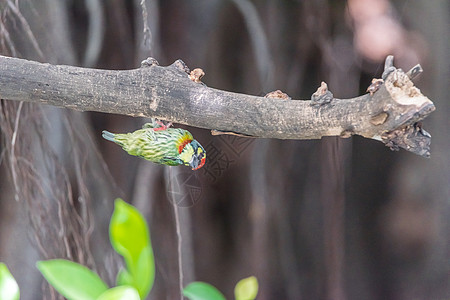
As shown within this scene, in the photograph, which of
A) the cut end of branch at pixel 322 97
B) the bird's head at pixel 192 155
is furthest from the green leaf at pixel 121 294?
the cut end of branch at pixel 322 97

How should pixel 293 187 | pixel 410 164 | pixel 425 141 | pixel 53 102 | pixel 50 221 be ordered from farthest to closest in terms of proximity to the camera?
pixel 293 187, pixel 410 164, pixel 50 221, pixel 53 102, pixel 425 141

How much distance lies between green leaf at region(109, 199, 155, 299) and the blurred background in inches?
19.8

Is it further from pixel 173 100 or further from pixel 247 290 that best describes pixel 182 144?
pixel 247 290

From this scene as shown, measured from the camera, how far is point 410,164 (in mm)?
1501

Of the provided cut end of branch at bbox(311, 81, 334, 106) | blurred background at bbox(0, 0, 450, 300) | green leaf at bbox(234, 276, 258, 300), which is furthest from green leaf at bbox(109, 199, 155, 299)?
blurred background at bbox(0, 0, 450, 300)

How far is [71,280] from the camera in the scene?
65cm

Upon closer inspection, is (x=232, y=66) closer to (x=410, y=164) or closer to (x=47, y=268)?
(x=410, y=164)

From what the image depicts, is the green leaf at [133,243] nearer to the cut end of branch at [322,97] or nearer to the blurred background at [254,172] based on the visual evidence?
the cut end of branch at [322,97]

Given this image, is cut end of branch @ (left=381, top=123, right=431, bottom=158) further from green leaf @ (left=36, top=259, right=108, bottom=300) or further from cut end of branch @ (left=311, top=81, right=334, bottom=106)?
green leaf @ (left=36, top=259, right=108, bottom=300)

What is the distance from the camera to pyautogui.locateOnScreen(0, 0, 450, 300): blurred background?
4.16 ft

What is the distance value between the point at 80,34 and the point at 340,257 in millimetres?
1151

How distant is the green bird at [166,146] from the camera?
2.27ft

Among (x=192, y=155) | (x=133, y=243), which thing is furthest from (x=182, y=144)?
(x=133, y=243)

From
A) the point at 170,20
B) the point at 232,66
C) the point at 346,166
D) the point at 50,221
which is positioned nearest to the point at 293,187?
the point at 346,166
